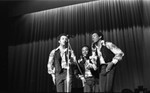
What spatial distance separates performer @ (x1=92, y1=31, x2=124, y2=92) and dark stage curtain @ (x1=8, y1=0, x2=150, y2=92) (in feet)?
7.32

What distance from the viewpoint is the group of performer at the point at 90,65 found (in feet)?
7.13

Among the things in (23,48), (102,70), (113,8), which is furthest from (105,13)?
(102,70)

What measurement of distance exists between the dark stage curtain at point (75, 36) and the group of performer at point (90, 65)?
2.23 meters

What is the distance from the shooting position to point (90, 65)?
229 cm

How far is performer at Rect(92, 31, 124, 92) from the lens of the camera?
214 centimetres

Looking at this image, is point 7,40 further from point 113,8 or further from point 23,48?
point 113,8

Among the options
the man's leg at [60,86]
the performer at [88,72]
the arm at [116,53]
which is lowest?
the man's leg at [60,86]

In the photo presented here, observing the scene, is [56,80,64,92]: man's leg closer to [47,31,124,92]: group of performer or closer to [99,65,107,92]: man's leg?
[47,31,124,92]: group of performer

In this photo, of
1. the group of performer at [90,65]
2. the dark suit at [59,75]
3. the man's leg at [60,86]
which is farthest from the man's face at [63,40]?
the man's leg at [60,86]

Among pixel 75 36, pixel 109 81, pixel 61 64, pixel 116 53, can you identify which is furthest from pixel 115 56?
pixel 75 36

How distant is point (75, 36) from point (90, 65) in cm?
281

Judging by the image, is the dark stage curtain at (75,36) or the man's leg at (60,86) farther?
the dark stage curtain at (75,36)

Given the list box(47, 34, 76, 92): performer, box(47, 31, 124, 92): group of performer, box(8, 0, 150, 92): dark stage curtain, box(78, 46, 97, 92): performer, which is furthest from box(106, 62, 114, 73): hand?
box(8, 0, 150, 92): dark stage curtain

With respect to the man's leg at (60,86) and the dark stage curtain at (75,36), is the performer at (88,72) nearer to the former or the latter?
the man's leg at (60,86)
